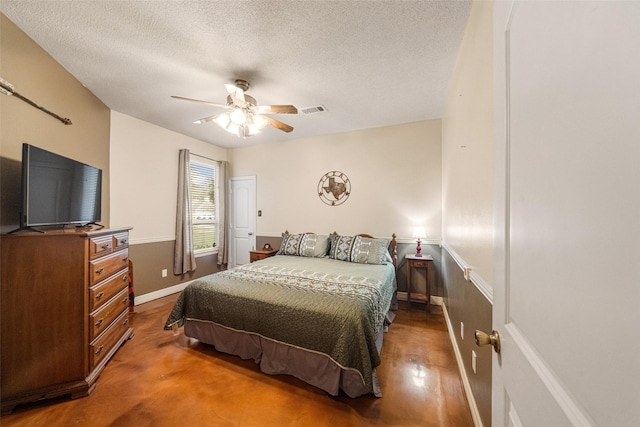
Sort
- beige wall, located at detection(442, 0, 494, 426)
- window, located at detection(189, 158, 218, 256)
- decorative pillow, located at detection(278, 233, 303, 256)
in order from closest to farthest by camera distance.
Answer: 1. beige wall, located at detection(442, 0, 494, 426)
2. decorative pillow, located at detection(278, 233, 303, 256)
3. window, located at detection(189, 158, 218, 256)

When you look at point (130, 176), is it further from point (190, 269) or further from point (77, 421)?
point (77, 421)

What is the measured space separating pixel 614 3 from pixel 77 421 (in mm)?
2767

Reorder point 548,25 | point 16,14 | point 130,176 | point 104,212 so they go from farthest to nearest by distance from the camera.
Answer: point 130,176
point 104,212
point 16,14
point 548,25

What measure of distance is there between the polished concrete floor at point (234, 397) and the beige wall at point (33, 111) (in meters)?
1.37

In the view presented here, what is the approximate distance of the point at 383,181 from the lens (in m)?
3.65

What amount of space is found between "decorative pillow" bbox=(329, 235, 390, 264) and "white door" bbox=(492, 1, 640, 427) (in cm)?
248

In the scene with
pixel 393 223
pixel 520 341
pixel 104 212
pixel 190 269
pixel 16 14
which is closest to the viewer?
pixel 520 341

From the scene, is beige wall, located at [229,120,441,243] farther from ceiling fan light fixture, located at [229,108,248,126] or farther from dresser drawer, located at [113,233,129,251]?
dresser drawer, located at [113,233,129,251]

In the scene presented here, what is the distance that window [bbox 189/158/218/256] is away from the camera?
4176 millimetres

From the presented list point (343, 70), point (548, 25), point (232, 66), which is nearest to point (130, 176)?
point (232, 66)

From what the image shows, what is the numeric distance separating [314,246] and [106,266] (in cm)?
234

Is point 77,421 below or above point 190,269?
below

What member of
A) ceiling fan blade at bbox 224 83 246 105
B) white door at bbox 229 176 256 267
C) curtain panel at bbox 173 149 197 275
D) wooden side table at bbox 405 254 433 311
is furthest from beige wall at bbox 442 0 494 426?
curtain panel at bbox 173 149 197 275

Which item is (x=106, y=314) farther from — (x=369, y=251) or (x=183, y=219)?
(x=369, y=251)
